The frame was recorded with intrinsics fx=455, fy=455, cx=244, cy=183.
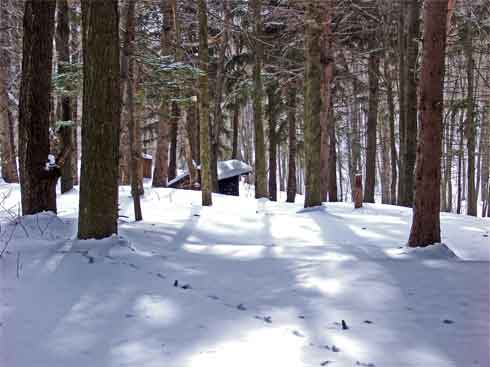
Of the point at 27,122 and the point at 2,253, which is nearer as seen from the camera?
the point at 2,253

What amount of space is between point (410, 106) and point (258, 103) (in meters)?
4.63

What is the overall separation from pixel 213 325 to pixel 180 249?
2.62 meters

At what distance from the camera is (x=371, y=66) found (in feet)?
52.4

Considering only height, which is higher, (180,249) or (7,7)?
(7,7)

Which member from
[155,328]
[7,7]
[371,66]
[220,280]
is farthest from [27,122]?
[371,66]

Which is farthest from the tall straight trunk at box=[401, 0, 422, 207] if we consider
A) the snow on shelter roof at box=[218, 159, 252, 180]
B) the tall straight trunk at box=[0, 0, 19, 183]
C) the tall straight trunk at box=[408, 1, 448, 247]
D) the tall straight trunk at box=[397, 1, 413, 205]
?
the tall straight trunk at box=[0, 0, 19, 183]

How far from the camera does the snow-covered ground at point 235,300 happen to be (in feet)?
8.91

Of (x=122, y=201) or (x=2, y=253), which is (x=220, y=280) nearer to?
(x=2, y=253)

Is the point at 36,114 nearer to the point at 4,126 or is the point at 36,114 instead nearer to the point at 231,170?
the point at 4,126

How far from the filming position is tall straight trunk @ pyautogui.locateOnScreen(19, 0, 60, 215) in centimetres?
641

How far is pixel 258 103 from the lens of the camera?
47.6 feet

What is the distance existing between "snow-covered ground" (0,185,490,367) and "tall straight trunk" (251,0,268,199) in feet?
26.5

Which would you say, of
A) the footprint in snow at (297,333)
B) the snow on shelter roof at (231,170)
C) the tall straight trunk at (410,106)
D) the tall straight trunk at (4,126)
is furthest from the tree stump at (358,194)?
the tall straight trunk at (4,126)

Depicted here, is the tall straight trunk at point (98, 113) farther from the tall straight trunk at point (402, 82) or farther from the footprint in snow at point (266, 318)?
the tall straight trunk at point (402, 82)
